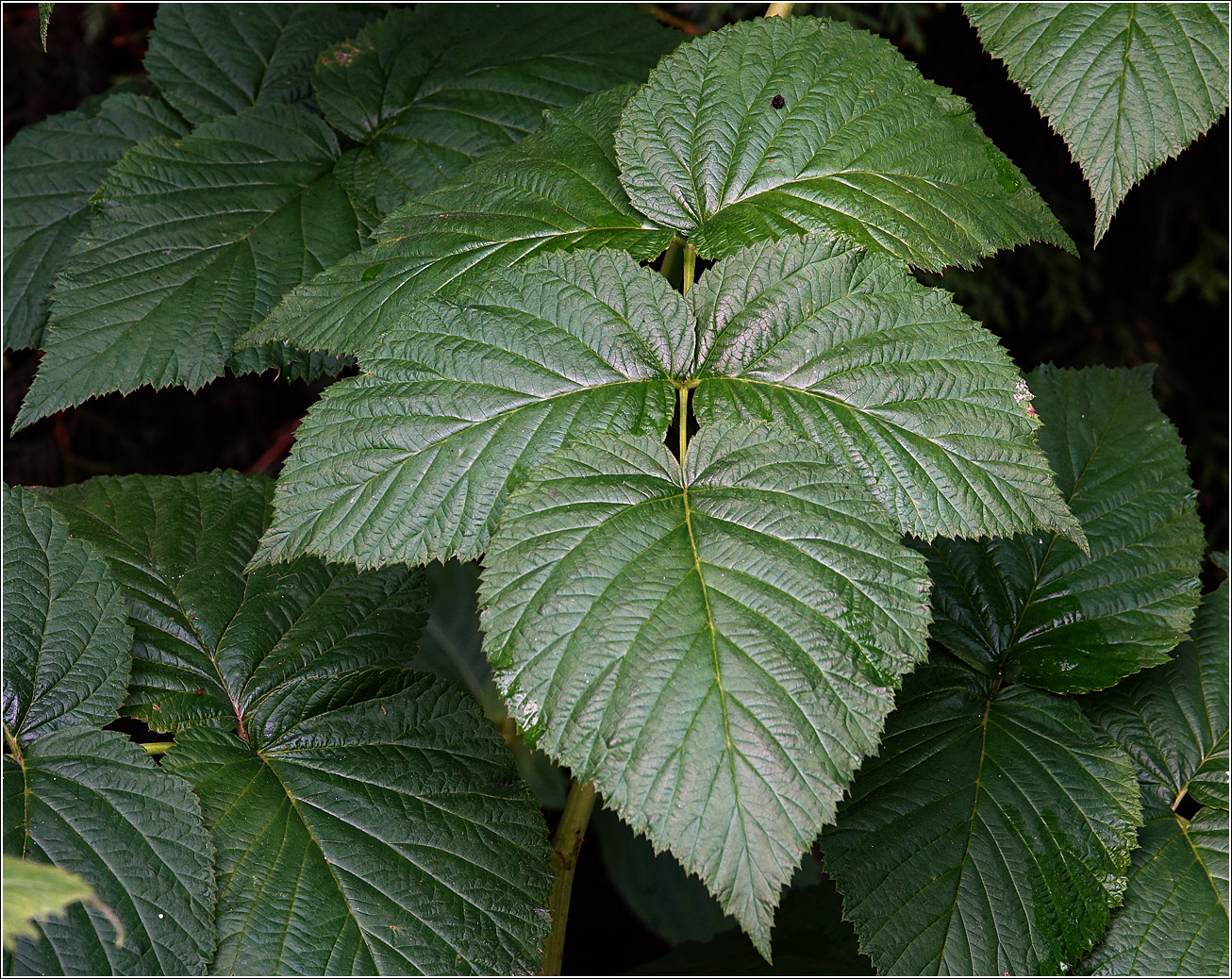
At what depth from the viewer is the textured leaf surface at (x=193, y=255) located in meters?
1.24

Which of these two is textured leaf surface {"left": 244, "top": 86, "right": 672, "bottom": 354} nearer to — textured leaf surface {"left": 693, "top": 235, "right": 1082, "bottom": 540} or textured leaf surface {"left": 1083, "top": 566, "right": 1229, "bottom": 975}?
textured leaf surface {"left": 693, "top": 235, "right": 1082, "bottom": 540}

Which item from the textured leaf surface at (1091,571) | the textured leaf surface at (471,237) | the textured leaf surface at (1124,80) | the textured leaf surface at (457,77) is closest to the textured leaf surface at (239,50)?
the textured leaf surface at (457,77)

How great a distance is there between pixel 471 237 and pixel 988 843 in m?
0.87

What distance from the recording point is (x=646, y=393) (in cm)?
89

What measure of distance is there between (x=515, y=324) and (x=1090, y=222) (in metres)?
1.75

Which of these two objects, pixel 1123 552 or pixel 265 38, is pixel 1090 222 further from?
pixel 265 38

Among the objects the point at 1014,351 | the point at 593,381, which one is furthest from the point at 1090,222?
the point at 593,381

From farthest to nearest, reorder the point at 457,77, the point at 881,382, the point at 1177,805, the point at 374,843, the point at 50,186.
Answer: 1. the point at 50,186
2. the point at 457,77
3. the point at 1177,805
4. the point at 374,843
5. the point at 881,382

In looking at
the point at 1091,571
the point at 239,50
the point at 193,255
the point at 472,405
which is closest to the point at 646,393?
the point at 472,405

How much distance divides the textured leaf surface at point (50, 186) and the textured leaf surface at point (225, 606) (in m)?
0.39

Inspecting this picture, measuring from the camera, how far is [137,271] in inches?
Result: 51.4

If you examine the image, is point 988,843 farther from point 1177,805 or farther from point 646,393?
point 646,393

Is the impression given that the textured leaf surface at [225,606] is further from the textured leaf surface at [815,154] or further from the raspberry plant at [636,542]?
the textured leaf surface at [815,154]

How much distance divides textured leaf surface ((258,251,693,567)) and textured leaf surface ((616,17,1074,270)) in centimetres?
13
